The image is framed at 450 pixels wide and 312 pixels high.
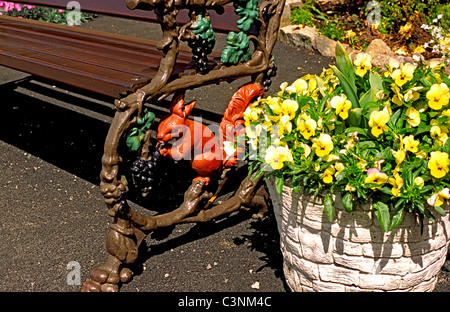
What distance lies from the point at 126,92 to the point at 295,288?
44.3 inches

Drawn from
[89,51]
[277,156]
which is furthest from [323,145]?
[89,51]

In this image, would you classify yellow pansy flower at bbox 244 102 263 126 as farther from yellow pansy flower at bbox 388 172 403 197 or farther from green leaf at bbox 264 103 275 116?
yellow pansy flower at bbox 388 172 403 197

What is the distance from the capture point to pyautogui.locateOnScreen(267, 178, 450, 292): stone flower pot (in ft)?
6.61

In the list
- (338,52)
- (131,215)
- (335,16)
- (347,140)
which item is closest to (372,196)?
(347,140)

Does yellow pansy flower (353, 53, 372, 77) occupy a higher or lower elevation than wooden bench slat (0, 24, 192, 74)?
higher

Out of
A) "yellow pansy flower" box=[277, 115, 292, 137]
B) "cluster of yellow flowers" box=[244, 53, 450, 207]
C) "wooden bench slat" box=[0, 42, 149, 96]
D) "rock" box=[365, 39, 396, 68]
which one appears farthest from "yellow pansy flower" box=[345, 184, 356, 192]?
"rock" box=[365, 39, 396, 68]

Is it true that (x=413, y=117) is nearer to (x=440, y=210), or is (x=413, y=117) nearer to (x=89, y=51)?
(x=440, y=210)

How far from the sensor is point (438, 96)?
1.98 metres

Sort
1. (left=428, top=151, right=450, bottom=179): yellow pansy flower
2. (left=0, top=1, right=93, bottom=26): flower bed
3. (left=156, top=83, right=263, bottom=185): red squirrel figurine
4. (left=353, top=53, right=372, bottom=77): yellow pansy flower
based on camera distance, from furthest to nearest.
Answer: (left=0, top=1, right=93, bottom=26): flower bed, (left=156, top=83, right=263, bottom=185): red squirrel figurine, (left=353, top=53, right=372, bottom=77): yellow pansy flower, (left=428, top=151, right=450, bottom=179): yellow pansy flower

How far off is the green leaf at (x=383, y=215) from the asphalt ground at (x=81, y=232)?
2.35ft

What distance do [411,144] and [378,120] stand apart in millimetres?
146

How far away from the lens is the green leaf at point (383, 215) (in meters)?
1.90

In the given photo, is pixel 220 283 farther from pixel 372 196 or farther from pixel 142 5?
pixel 142 5

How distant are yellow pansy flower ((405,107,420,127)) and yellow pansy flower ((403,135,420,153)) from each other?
9 cm
